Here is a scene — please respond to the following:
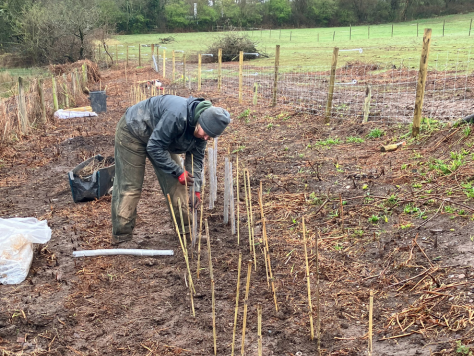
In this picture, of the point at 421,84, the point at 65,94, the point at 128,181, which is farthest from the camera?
the point at 65,94

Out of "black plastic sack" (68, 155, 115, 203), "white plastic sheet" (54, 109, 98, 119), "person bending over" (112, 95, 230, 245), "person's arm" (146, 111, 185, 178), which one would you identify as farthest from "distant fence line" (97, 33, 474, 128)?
"black plastic sack" (68, 155, 115, 203)

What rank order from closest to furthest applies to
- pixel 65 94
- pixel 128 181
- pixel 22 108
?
pixel 128 181
pixel 22 108
pixel 65 94

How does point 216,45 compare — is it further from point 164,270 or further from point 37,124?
point 164,270

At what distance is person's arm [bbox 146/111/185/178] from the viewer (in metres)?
3.65

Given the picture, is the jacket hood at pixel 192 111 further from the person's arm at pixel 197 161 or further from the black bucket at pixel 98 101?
the black bucket at pixel 98 101

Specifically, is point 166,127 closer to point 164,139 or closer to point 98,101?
point 164,139

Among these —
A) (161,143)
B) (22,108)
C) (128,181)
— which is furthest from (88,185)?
(22,108)

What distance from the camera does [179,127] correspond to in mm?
3680

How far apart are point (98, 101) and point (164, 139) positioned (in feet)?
31.3

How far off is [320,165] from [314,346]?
3.71 meters

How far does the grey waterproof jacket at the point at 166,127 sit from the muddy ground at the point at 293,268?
0.98 metres

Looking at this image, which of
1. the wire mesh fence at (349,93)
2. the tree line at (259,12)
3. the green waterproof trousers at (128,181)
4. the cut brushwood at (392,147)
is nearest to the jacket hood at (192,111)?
the green waterproof trousers at (128,181)

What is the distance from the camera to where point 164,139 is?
3.70 meters

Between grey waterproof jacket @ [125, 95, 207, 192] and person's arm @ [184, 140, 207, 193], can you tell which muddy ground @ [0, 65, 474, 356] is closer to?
person's arm @ [184, 140, 207, 193]
